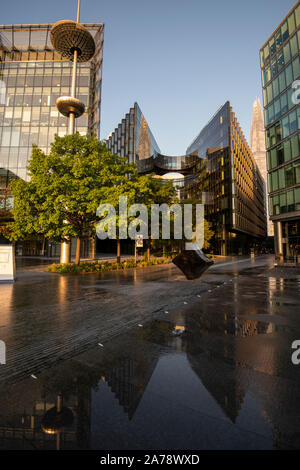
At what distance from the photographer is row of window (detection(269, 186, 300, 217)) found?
34.6m

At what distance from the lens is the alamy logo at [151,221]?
60.3ft

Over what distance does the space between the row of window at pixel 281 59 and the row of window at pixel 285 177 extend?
1519cm

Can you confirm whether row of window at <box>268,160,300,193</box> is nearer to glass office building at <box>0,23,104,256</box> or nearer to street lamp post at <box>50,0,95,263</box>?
street lamp post at <box>50,0,95,263</box>

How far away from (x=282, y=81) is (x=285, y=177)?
1445 centimetres

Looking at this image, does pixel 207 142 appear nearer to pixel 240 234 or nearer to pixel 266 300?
pixel 240 234

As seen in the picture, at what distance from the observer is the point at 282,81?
119 feet

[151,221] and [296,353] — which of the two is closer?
[296,353]

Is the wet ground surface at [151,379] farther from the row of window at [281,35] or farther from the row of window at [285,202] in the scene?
the row of window at [281,35]

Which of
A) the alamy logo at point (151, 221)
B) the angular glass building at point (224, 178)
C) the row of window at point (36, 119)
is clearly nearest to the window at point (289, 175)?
the alamy logo at point (151, 221)

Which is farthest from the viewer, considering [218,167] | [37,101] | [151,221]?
[218,167]

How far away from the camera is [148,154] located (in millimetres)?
69250

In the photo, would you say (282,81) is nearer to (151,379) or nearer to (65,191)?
(65,191)

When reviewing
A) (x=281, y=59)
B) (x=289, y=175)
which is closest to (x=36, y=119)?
(x=281, y=59)

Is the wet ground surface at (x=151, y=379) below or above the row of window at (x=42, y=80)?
below
